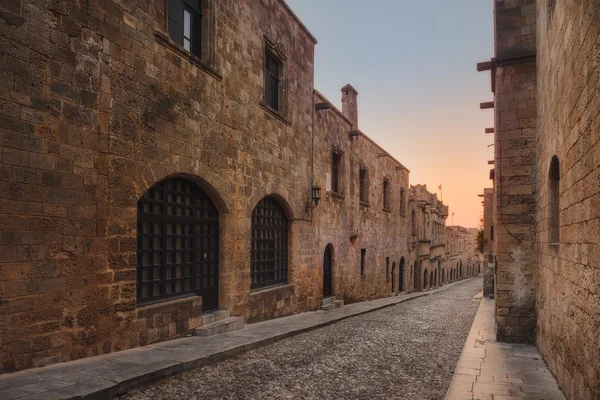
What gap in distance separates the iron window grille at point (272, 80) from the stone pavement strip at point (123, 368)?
5.54 meters

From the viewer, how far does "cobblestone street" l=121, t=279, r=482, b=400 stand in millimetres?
4746

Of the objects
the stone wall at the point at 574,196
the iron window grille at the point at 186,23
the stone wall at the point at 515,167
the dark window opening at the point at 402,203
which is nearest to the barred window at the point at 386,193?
the dark window opening at the point at 402,203

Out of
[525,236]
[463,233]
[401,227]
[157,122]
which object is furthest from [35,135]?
[463,233]

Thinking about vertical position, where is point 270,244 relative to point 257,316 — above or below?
above

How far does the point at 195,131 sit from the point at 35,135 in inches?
110

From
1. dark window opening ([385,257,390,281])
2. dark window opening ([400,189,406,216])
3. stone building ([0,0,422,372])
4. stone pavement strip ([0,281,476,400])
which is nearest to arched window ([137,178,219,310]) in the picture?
stone building ([0,0,422,372])

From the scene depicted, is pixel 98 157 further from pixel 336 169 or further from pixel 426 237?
pixel 426 237

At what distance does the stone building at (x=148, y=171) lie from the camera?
4.65 metres

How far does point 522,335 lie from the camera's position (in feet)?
24.7

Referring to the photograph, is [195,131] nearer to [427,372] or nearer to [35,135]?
[35,135]

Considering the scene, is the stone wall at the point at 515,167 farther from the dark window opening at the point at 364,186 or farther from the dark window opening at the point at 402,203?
the dark window opening at the point at 402,203

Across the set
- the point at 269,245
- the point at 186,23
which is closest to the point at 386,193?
the point at 269,245

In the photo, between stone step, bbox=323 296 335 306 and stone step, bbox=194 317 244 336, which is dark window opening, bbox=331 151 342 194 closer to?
stone step, bbox=323 296 335 306

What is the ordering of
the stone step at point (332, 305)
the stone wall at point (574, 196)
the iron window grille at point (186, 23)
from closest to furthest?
the stone wall at point (574, 196)
the iron window grille at point (186, 23)
the stone step at point (332, 305)
